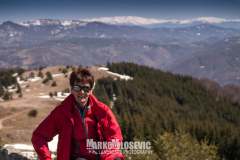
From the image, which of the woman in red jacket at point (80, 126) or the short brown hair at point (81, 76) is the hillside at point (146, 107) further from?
the short brown hair at point (81, 76)

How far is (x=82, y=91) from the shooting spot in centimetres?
812

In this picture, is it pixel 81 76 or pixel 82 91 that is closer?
pixel 81 76

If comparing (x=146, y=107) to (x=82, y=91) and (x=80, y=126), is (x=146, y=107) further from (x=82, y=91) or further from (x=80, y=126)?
(x=82, y=91)

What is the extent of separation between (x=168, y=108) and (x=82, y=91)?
129m

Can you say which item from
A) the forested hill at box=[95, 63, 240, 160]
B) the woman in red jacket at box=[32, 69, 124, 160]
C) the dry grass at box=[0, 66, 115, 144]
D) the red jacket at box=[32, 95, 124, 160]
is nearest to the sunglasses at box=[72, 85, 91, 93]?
the woman in red jacket at box=[32, 69, 124, 160]

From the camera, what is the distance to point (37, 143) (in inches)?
312

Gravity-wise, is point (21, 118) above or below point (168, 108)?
above

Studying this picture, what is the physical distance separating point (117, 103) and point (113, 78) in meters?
24.5

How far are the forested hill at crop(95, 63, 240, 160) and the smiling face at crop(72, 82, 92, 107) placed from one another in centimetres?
6420

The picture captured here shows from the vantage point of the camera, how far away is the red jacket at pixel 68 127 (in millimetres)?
8023

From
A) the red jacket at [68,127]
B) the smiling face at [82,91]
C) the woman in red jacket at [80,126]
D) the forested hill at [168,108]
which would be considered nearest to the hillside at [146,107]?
the forested hill at [168,108]

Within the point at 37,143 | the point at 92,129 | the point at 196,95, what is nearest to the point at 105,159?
the point at 92,129

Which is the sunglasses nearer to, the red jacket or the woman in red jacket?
the woman in red jacket

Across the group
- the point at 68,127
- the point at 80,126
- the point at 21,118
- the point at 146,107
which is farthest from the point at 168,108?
the point at 68,127
